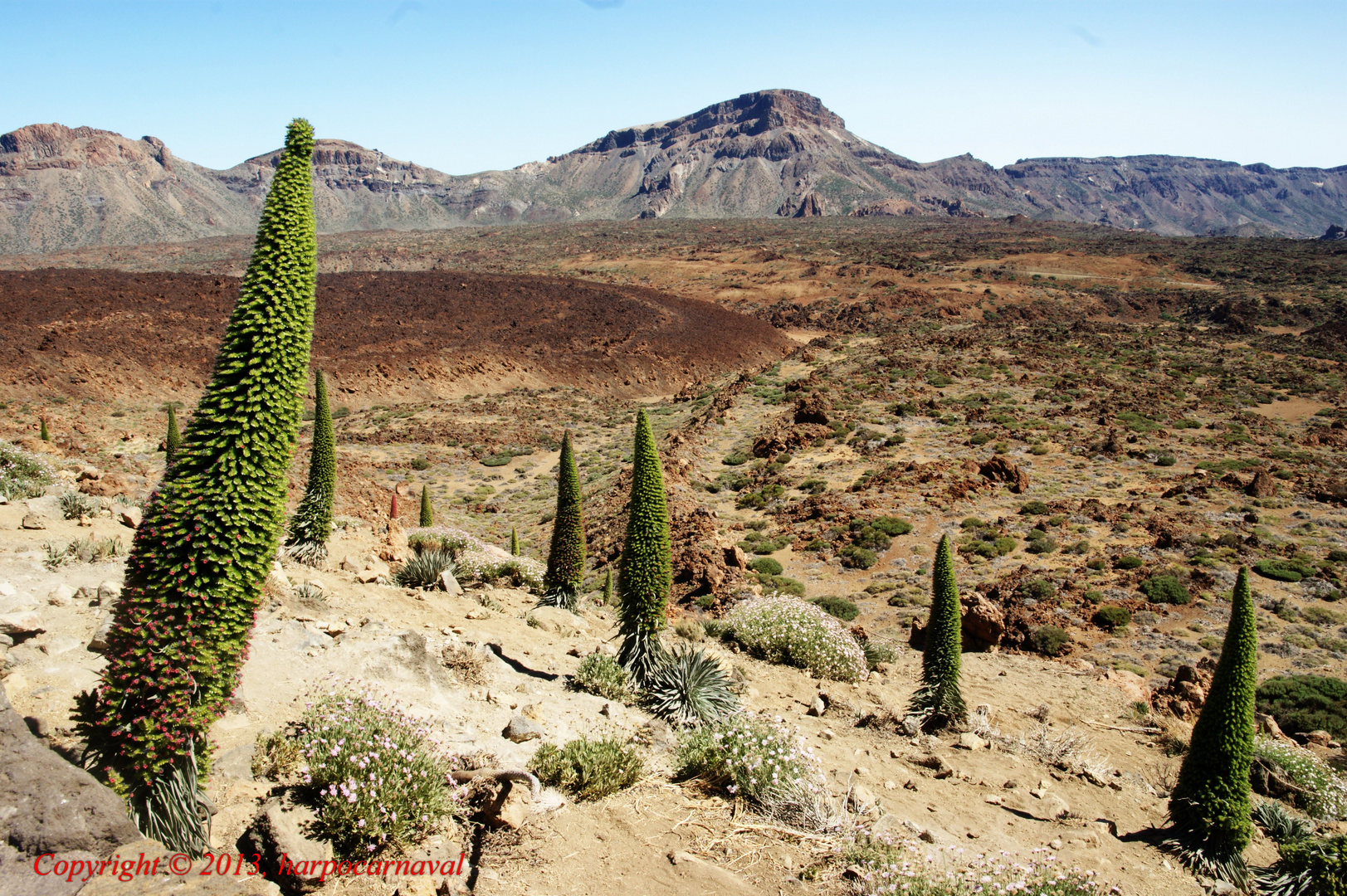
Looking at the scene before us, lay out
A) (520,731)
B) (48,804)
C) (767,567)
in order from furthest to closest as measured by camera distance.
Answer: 1. (767,567)
2. (520,731)
3. (48,804)

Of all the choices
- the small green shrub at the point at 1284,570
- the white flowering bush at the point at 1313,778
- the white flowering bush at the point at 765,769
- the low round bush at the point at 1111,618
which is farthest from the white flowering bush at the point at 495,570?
the small green shrub at the point at 1284,570

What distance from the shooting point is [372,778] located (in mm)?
4848

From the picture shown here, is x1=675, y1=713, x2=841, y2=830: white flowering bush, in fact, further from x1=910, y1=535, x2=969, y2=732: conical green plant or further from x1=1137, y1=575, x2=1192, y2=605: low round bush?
x1=1137, y1=575, x2=1192, y2=605: low round bush

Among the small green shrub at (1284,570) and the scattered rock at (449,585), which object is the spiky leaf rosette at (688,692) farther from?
the small green shrub at (1284,570)

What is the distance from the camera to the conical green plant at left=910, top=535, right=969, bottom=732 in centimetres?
903

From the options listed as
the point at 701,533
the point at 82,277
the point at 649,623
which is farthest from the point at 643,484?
the point at 82,277

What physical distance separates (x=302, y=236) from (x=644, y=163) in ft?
661

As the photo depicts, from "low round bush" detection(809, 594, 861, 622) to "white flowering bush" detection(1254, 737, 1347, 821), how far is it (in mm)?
7133

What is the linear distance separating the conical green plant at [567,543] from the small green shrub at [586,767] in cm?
495

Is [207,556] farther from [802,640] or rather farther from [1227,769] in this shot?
[1227,769]

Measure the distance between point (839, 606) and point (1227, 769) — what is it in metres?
9.24

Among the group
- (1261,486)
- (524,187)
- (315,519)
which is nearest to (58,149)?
(524,187)

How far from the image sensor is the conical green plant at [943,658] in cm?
903

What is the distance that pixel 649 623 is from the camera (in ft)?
27.2
